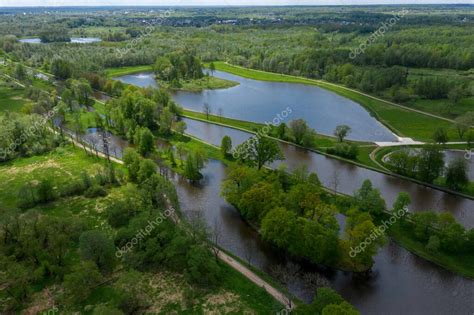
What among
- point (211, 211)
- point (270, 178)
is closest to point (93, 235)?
point (211, 211)

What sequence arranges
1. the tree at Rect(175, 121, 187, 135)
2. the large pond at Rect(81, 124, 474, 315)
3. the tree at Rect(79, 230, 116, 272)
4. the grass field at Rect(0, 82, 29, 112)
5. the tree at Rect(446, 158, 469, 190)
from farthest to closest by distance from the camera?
1. the grass field at Rect(0, 82, 29, 112)
2. the tree at Rect(175, 121, 187, 135)
3. the tree at Rect(446, 158, 469, 190)
4. the tree at Rect(79, 230, 116, 272)
5. the large pond at Rect(81, 124, 474, 315)

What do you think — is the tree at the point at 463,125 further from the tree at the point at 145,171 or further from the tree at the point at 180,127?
the tree at the point at 145,171

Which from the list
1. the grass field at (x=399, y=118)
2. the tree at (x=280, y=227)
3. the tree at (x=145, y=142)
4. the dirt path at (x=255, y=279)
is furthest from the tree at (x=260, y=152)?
the grass field at (x=399, y=118)

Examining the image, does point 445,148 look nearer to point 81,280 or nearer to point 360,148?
point 360,148

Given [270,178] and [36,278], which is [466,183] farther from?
[36,278]

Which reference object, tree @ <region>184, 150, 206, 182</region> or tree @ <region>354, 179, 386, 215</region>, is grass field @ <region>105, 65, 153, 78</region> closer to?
tree @ <region>184, 150, 206, 182</region>

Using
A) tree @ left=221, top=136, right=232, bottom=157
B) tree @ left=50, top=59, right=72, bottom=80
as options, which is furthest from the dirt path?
tree @ left=50, top=59, right=72, bottom=80

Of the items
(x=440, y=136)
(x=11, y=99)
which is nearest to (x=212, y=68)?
(x=11, y=99)
